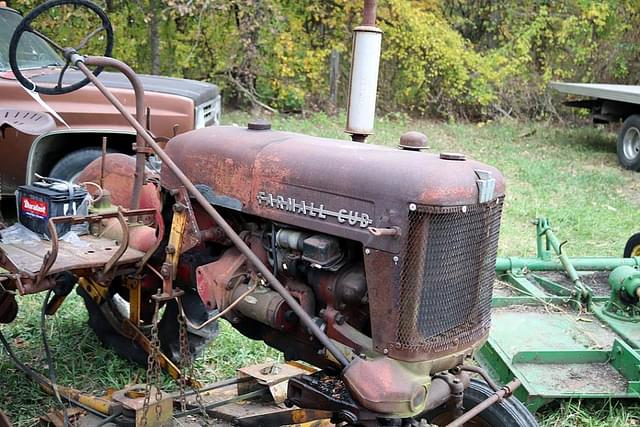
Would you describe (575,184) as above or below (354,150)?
below

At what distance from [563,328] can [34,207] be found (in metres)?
3.09

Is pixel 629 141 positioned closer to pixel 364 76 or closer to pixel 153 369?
pixel 364 76

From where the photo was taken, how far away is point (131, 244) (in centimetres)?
327

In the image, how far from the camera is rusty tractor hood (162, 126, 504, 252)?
233 centimetres

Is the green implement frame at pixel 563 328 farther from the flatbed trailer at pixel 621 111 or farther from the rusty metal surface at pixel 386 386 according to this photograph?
the flatbed trailer at pixel 621 111

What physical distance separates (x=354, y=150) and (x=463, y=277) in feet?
1.99

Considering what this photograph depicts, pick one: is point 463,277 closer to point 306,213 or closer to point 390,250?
point 390,250

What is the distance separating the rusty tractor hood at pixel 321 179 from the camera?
91.8 inches

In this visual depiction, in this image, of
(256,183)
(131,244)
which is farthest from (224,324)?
(256,183)

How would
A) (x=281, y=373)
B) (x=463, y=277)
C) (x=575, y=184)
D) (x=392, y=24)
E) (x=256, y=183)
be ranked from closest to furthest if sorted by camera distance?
(x=463, y=277) < (x=256, y=183) < (x=281, y=373) < (x=575, y=184) < (x=392, y=24)

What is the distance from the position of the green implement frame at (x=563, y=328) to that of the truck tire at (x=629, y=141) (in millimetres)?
6010

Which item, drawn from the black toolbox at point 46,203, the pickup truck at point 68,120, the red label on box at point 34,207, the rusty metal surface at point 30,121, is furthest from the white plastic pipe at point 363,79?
the pickup truck at point 68,120

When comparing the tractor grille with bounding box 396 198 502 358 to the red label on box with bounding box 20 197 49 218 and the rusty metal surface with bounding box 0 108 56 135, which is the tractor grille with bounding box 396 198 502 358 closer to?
the red label on box with bounding box 20 197 49 218

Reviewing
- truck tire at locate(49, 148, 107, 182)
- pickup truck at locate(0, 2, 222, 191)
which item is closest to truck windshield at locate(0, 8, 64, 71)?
pickup truck at locate(0, 2, 222, 191)
